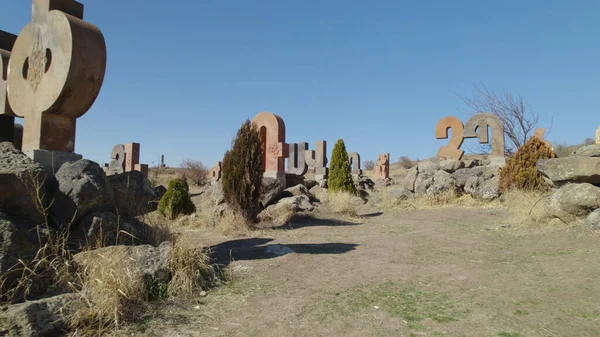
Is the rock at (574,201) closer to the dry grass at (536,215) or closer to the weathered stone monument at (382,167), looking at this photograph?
the dry grass at (536,215)

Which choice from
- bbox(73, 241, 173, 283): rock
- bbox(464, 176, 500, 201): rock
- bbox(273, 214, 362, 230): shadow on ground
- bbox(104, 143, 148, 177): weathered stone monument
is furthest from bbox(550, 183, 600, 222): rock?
bbox(104, 143, 148, 177): weathered stone monument

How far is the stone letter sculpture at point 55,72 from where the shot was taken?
421 centimetres

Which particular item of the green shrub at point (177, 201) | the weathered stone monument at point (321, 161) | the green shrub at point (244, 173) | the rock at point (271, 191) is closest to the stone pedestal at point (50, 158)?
the green shrub at point (244, 173)

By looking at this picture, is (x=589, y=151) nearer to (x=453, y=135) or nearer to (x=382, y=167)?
(x=453, y=135)

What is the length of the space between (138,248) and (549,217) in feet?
22.5

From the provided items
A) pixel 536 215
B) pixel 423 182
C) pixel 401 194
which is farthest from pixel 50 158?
pixel 423 182

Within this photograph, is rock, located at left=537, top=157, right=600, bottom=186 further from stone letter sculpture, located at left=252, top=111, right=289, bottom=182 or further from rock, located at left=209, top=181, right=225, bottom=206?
rock, located at left=209, top=181, right=225, bottom=206

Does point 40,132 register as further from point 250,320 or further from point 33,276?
point 250,320

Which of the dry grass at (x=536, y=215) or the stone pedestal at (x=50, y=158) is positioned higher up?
the stone pedestal at (x=50, y=158)

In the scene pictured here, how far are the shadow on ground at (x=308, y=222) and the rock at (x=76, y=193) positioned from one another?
16.4 ft

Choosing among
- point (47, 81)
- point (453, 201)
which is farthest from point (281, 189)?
point (47, 81)

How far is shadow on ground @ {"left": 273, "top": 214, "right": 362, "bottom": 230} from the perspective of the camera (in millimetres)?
8812

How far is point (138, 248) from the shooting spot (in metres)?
3.74

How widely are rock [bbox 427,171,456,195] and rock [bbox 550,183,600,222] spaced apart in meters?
5.60
